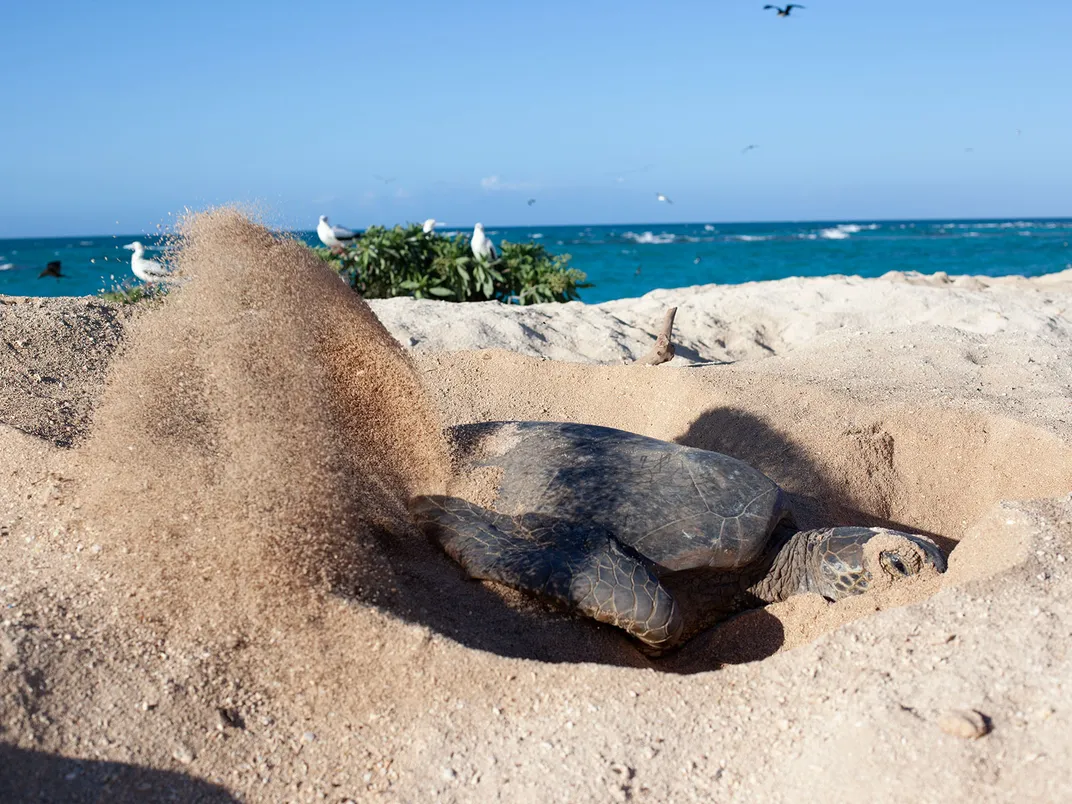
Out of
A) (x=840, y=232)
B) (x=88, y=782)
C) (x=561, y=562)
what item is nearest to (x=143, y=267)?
(x=561, y=562)

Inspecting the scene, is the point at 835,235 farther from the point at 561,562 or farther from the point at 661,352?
the point at 561,562

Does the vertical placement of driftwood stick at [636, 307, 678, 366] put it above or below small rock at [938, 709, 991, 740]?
above

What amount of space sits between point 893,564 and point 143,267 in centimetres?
589

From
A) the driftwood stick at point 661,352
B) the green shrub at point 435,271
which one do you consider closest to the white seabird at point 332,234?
the green shrub at point 435,271

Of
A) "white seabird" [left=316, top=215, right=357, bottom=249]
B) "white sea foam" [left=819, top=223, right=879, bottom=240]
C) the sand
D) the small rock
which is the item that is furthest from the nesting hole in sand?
"white sea foam" [left=819, top=223, right=879, bottom=240]

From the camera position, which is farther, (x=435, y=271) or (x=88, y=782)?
(x=435, y=271)

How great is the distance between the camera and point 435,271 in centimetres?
813

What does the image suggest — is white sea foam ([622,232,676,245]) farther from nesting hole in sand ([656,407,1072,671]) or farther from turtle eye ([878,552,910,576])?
turtle eye ([878,552,910,576])

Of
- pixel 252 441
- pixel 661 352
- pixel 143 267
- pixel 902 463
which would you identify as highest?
pixel 143 267

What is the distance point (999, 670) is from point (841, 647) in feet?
1.21

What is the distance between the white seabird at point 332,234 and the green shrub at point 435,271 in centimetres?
34

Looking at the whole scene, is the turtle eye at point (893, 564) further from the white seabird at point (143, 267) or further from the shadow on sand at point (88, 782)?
the white seabird at point (143, 267)

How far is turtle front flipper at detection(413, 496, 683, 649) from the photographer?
105 inches

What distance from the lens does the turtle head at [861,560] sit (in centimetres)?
296
